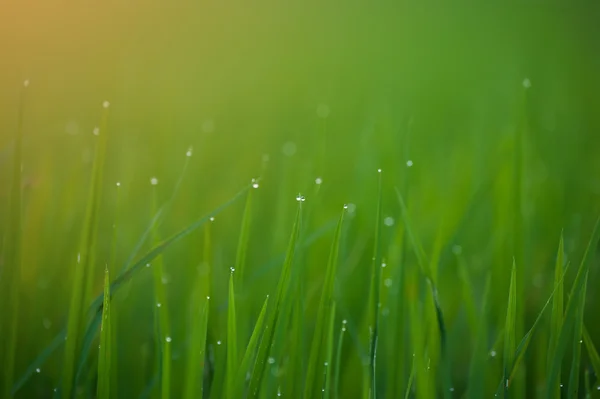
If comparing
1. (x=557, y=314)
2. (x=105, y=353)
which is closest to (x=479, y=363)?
(x=557, y=314)

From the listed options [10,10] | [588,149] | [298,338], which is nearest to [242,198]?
[298,338]

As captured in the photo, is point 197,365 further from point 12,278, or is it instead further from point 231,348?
point 12,278

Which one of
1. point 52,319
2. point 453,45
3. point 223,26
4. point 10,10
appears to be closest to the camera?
point 52,319

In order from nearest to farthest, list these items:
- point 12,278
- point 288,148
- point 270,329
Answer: point 270,329 < point 12,278 < point 288,148

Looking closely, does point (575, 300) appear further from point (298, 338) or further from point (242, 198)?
point (242, 198)

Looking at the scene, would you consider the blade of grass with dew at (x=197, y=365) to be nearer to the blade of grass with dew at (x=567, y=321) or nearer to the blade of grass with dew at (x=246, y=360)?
the blade of grass with dew at (x=246, y=360)

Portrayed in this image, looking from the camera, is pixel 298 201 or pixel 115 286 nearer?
pixel 115 286

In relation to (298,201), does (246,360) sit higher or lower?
lower
